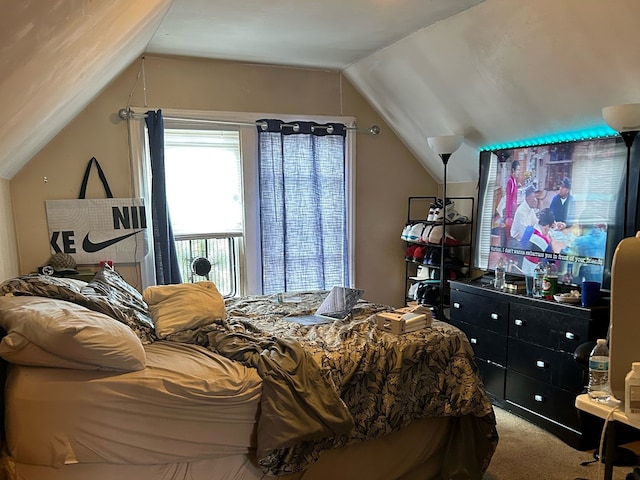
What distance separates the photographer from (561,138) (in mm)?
3408

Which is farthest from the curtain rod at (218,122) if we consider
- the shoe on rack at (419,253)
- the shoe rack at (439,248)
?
the shoe on rack at (419,253)

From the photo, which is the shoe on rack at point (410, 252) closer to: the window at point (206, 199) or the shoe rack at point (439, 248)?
the shoe rack at point (439, 248)

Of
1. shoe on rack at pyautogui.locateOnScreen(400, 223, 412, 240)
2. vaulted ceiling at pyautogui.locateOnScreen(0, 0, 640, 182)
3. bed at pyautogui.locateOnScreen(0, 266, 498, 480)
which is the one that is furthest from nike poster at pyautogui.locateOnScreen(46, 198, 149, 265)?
shoe on rack at pyautogui.locateOnScreen(400, 223, 412, 240)

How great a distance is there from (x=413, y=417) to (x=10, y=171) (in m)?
2.86

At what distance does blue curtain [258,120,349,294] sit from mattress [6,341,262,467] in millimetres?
2268

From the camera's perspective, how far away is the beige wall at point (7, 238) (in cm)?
Answer: 292

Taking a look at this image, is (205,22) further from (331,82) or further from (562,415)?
(562,415)

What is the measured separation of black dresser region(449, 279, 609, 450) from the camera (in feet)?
9.32

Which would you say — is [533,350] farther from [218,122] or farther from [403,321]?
[218,122]

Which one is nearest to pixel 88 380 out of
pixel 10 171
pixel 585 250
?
pixel 10 171

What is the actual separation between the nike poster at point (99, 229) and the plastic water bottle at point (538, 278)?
285cm

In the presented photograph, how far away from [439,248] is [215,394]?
2792 millimetres

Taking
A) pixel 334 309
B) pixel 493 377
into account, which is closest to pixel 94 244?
pixel 334 309

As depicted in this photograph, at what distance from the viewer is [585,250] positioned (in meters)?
3.17
